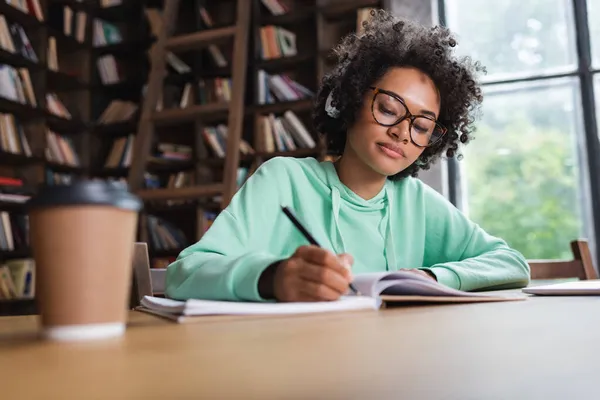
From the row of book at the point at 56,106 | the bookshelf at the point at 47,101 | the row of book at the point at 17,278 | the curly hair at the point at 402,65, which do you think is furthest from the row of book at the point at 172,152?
the curly hair at the point at 402,65

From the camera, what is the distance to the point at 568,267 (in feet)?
5.68

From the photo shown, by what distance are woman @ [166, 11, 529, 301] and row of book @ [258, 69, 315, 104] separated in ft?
7.32

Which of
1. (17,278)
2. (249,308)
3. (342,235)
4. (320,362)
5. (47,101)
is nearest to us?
(320,362)

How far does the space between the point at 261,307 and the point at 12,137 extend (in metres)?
3.52

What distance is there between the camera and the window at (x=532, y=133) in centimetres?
365

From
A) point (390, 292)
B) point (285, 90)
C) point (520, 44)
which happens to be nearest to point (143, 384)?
point (390, 292)

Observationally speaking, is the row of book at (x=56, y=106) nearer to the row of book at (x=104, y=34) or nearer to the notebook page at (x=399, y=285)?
the row of book at (x=104, y=34)

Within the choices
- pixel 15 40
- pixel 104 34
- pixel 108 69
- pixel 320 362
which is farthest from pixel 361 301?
pixel 104 34

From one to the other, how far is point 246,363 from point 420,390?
11 centimetres

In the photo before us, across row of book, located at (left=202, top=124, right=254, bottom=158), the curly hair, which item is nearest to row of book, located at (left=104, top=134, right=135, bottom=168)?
row of book, located at (left=202, top=124, right=254, bottom=158)

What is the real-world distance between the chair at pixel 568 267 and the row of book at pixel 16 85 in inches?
124

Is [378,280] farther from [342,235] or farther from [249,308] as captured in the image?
[342,235]

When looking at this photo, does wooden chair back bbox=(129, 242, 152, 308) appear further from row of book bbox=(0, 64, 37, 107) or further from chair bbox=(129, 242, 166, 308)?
row of book bbox=(0, 64, 37, 107)

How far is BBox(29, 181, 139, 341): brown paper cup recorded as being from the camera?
1.35 feet
